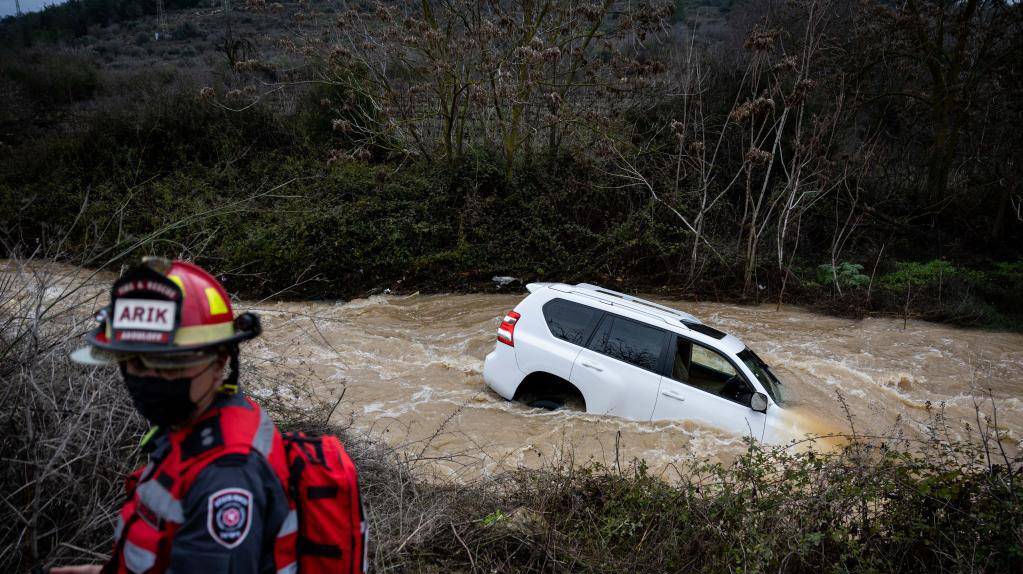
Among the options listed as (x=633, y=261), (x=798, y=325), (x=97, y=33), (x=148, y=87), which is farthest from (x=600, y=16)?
(x=97, y=33)

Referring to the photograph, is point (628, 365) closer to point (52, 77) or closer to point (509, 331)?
point (509, 331)

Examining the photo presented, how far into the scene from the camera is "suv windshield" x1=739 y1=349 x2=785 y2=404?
5.91m

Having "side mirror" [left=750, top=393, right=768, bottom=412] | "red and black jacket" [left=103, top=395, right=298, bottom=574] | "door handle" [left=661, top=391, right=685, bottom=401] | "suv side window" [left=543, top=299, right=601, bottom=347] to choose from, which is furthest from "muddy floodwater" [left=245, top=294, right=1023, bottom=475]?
"red and black jacket" [left=103, top=395, right=298, bottom=574]

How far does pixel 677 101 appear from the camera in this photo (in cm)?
1588

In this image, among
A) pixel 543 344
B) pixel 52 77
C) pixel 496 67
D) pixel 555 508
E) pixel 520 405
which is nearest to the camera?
pixel 555 508

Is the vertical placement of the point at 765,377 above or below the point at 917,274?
above

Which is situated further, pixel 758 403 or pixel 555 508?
pixel 758 403

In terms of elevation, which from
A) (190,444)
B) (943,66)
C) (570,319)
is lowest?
(570,319)

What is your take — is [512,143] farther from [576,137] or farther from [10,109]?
[10,109]

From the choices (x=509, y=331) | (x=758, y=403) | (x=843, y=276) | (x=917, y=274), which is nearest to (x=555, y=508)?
(x=758, y=403)

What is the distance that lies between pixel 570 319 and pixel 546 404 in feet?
3.33

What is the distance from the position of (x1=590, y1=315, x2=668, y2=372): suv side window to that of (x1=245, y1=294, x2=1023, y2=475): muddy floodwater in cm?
68

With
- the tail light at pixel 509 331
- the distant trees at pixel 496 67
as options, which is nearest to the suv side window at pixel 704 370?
the tail light at pixel 509 331

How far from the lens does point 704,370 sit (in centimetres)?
609
